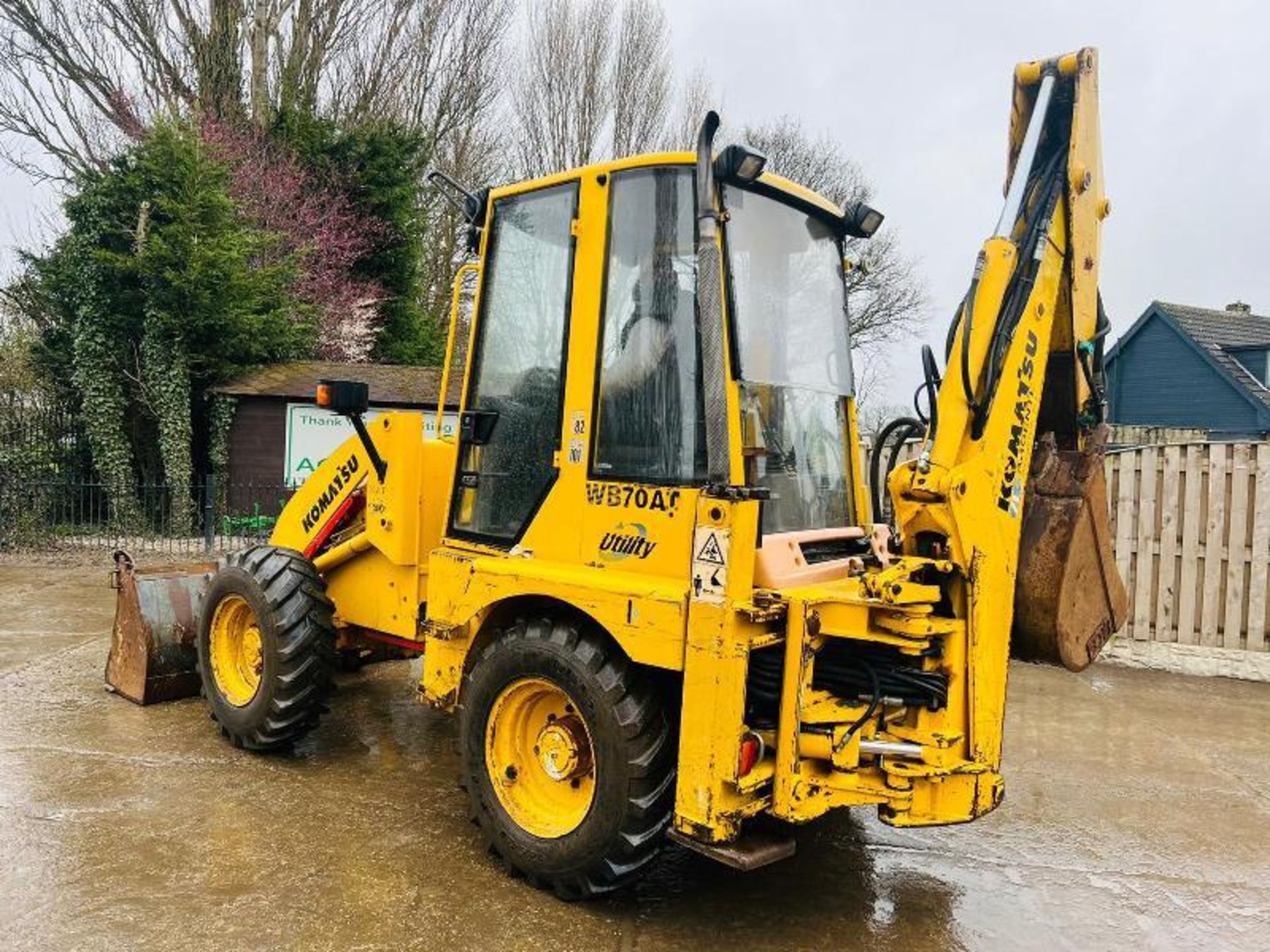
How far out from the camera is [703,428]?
3506 mm

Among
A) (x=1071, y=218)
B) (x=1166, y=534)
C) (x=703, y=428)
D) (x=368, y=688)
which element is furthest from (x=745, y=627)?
(x=1166, y=534)

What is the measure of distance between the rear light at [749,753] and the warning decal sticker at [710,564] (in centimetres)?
47

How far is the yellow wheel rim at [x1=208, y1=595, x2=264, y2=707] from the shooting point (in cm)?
526

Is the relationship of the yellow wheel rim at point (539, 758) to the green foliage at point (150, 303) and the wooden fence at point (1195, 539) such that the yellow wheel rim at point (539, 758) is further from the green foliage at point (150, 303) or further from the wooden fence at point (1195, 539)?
the green foliage at point (150, 303)

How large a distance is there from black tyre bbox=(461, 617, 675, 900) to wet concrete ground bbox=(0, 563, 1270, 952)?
0.21 m

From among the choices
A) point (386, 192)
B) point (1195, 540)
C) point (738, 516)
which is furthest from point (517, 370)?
point (386, 192)

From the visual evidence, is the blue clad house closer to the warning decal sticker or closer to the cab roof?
the cab roof

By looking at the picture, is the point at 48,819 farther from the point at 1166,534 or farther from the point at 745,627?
the point at 1166,534

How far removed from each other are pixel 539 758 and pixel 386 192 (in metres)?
16.7

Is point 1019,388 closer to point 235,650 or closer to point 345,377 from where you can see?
point 235,650

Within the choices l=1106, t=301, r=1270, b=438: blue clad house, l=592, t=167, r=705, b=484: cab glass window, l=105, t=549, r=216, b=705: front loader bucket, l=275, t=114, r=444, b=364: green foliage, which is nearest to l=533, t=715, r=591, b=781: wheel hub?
l=592, t=167, r=705, b=484: cab glass window

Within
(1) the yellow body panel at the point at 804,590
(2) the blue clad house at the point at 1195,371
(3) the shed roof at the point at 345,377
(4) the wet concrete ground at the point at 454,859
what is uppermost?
(2) the blue clad house at the point at 1195,371

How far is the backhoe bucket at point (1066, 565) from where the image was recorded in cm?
362

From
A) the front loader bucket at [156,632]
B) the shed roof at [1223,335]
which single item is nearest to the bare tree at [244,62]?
the front loader bucket at [156,632]
